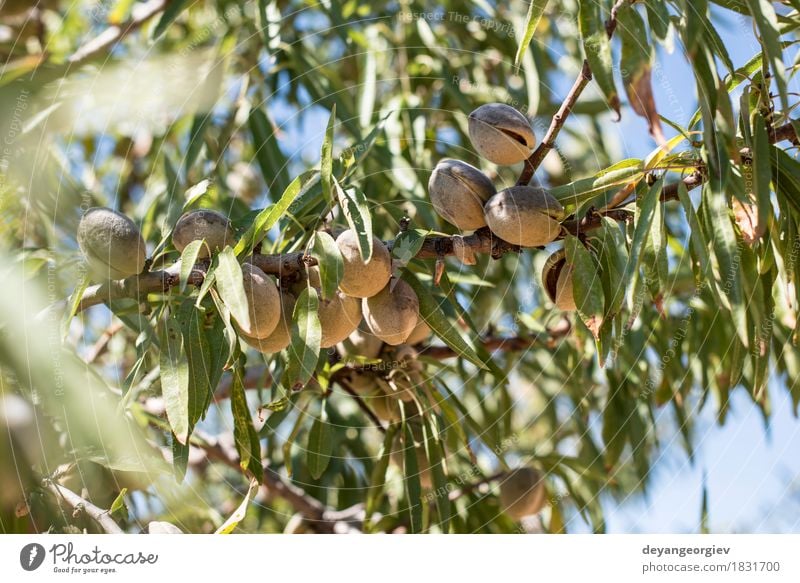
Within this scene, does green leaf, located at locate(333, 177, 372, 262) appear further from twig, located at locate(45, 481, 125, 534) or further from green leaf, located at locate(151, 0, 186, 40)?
green leaf, located at locate(151, 0, 186, 40)

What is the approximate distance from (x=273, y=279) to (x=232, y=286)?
14 centimetres

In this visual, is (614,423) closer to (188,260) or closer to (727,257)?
(727,257)

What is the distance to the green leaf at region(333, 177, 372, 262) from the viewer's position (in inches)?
25.6

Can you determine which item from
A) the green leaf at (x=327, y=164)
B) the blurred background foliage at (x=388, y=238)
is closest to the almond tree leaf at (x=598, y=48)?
the blurred background foliage at (x=388, y=238)

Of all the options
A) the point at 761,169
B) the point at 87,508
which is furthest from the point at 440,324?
the point at 87,508

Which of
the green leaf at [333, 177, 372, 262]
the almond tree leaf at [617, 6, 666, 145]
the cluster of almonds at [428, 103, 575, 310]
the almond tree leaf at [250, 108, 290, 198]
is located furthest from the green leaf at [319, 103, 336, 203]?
the almond tree leaf at [250, 108, 290, 198]

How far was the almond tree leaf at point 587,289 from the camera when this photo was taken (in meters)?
0.69

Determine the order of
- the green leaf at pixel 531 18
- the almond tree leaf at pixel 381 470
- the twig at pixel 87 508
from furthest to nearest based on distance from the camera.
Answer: the almond tree leaf at pixel 381 470, the twig at pixel 87 508, the green leaf at pixel 531 18

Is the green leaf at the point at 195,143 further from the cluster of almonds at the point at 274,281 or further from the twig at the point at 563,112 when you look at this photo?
the twig at the point at 563,112

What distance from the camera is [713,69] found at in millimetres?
598

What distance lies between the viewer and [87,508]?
0.85m

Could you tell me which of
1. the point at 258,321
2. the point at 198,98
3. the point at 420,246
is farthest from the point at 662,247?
the point at 198,98

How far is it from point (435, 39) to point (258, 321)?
880mm
